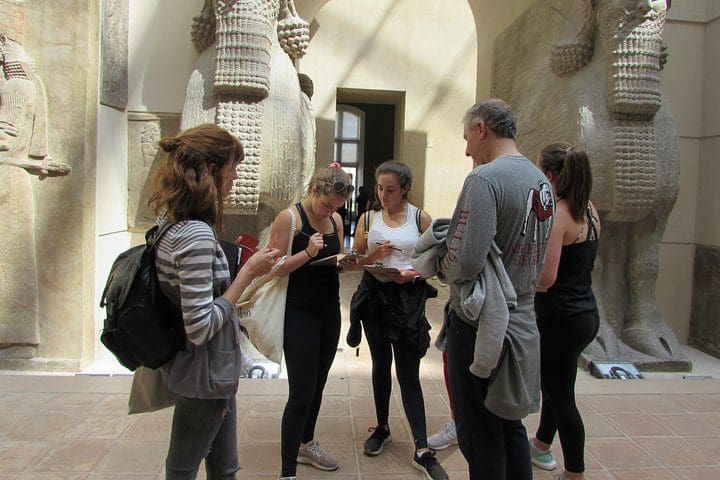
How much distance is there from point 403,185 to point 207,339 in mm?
1314

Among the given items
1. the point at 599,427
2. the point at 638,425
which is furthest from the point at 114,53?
the point at 638,425

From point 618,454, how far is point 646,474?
187 mm

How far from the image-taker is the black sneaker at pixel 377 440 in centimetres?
270

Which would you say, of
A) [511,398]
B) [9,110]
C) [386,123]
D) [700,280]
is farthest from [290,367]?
[386,123]

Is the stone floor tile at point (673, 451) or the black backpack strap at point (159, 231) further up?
the black backpack strap at point (159, 231)

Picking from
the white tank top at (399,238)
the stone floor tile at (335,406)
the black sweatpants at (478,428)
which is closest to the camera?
the black sweatpants at (478,428)

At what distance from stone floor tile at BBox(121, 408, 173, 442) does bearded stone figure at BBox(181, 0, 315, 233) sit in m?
1.35

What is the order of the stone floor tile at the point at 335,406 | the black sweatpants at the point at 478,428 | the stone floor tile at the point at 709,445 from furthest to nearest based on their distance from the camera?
the stone floor tile at the point at 335,406 → the stone floor tile at the point at 709,445 → the black sweatpants at the point at 478,428

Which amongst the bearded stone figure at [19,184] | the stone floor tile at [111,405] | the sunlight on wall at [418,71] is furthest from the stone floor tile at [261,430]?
the sunlight on wall at [418,71]

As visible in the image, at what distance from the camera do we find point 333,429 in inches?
118

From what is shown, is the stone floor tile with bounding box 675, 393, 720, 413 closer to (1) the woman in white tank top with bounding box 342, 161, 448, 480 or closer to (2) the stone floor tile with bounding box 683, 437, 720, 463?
(2) the stone floor tile with bounding box 683, 437, 720, 463

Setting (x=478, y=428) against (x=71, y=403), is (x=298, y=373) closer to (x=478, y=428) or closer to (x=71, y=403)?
(x=478, y=428)

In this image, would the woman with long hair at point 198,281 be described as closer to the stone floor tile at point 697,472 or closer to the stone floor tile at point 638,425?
the stone floor tile at point 697,472

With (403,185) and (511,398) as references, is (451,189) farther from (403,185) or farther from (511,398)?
(511,398)
